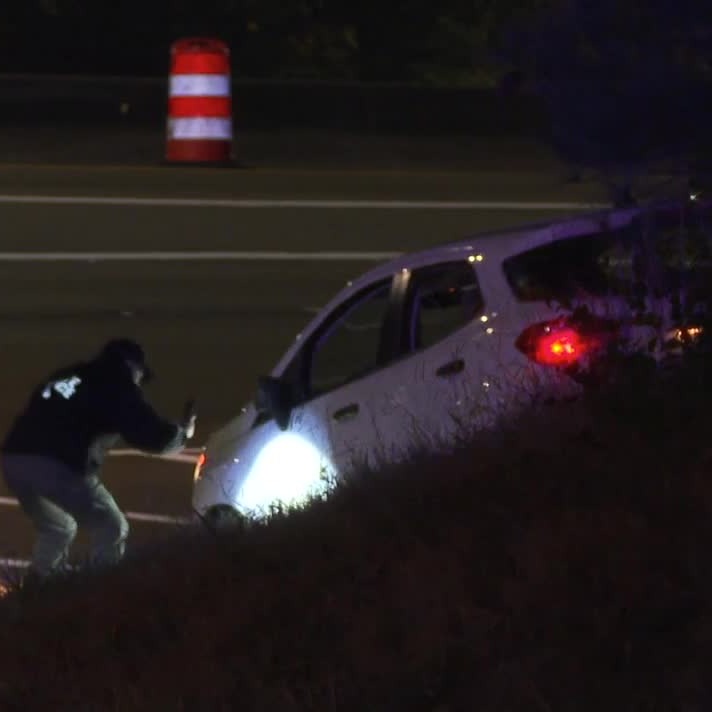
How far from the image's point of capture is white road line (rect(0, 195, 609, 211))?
19562 millimetres

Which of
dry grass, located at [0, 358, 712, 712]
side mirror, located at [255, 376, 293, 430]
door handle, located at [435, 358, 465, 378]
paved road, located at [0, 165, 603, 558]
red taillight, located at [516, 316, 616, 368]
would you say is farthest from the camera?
paved road, located at [0, 165, 603, 558]

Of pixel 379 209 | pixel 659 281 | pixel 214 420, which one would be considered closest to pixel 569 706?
pixel 659 281

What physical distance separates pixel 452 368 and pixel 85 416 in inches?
86.1

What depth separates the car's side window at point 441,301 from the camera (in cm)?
820

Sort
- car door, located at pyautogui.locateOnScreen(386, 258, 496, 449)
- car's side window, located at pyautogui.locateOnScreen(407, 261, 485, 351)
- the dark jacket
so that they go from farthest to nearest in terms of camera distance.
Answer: the dark jacket < car's side window, located at pyautogui.locateOnScreen(407, 261, 485, 351) < car door, located at pyautogui.locateOnScreen(386, 258, 496, 449)

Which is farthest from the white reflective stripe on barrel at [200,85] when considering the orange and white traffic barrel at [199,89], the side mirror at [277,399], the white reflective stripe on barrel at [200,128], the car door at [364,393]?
the side mirror at [277,399]

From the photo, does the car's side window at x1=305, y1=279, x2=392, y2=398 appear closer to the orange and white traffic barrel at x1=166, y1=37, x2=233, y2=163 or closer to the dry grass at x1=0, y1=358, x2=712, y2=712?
the dry grass at x1=0, y1=358, x2=712, y2=712

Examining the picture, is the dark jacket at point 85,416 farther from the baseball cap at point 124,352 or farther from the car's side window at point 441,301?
the car's side window at point 441,301

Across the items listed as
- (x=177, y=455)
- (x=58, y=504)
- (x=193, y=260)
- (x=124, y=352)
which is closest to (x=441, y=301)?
(x=124, y=352)

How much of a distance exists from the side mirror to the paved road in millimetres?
2837

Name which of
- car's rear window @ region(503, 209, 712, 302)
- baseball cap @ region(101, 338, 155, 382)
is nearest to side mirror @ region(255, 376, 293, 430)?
baseball cap @ region(101, 338, 155, 382)

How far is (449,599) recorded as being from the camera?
5.39 m

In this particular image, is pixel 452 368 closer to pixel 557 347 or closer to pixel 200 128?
pixel 557 347

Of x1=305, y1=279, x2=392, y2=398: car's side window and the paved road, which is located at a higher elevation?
the paved road
